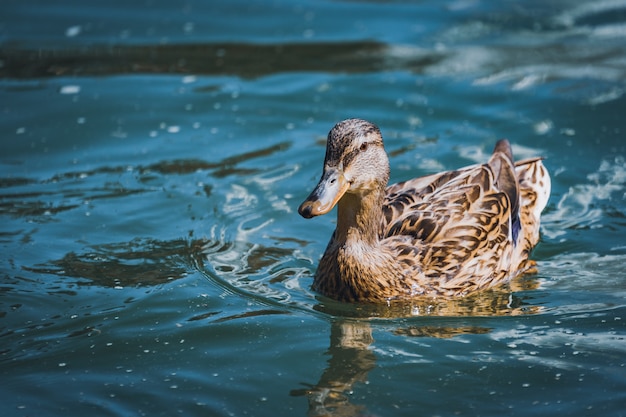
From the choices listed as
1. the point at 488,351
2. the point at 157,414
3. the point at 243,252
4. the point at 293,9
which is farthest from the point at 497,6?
the point at 157,414

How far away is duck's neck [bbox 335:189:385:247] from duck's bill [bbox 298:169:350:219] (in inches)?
15.9

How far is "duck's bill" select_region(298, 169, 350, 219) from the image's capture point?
692 cm

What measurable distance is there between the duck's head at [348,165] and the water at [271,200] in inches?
41.8

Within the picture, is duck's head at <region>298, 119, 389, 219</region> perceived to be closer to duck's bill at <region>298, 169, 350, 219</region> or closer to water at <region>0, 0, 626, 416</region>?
duck's bill at <region>298, 169, 350, 219</region>

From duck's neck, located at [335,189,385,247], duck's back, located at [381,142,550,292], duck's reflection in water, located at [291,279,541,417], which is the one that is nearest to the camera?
duck's reflection in water, located at [291,279,541,417]

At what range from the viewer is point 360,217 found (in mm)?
7719

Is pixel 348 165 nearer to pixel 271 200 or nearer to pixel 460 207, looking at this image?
pixel 460 207

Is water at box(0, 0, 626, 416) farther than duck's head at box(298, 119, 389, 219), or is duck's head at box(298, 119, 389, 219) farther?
duck's head at box(298, 119, 389, 219)

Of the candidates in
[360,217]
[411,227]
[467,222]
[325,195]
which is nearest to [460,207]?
[467,222]

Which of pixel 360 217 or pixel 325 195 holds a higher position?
pixel 325 195

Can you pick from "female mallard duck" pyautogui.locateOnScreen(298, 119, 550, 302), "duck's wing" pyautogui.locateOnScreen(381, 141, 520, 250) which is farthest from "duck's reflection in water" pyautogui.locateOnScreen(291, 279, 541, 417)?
"duck's wing" pyautogui.locateOnScreen(381, 141, 520, 250)

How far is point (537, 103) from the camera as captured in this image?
495 inches

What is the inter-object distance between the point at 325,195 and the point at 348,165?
1.20ft

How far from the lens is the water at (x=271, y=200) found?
6.71m
